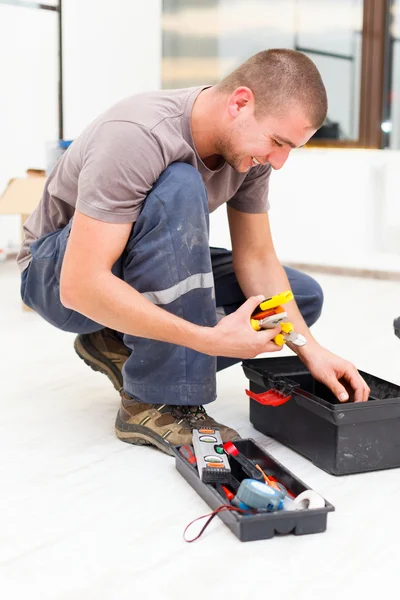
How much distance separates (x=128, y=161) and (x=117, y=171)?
0.03 meters

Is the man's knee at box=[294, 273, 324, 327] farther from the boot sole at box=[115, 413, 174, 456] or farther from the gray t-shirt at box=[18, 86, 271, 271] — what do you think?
the boot sole at box=[115, 413, 174, 456]

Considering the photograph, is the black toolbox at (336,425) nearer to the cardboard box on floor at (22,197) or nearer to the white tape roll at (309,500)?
the white tape roll at (309,500)

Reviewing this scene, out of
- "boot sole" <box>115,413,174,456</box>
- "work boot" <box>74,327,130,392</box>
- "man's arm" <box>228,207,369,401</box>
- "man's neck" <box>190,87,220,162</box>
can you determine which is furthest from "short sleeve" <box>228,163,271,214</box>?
"boot sole" <box>115,413,174,456</box>

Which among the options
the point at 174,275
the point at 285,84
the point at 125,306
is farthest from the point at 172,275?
the point at 285,84

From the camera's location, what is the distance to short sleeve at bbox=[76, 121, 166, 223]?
1.46 metres

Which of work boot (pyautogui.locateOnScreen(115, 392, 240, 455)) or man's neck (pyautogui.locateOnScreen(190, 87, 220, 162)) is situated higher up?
man's neck (pyautogui.locateOnScreen(190, 87, 220, 162))

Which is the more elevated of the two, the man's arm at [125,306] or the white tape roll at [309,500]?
the man's arm at [125,306]

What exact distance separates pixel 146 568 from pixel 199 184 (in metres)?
0.75

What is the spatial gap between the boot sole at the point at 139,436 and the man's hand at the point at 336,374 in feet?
1.14

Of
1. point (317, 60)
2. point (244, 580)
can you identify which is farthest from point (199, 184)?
point (317, 60)

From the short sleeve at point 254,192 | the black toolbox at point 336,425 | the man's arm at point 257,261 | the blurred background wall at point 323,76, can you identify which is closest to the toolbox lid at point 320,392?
the black toolbox at point 336,425

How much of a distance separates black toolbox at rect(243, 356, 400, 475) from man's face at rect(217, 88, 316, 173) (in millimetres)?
468

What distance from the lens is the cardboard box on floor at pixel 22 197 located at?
311 cm

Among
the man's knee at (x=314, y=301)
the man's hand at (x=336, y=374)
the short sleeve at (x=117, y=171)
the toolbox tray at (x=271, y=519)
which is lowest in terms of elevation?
the toolbox tray at (x=271, y=519)
